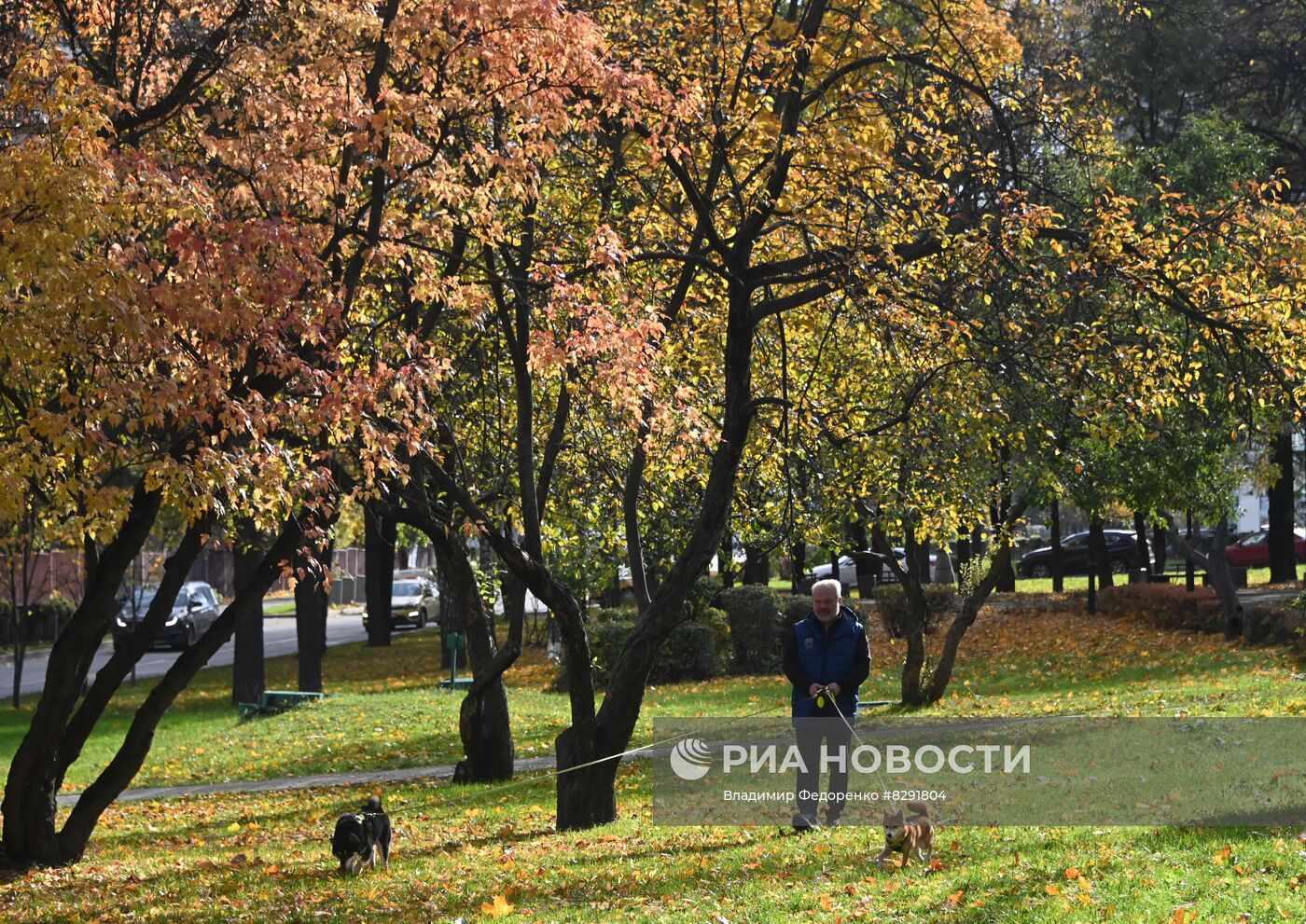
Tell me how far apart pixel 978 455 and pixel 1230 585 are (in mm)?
8363

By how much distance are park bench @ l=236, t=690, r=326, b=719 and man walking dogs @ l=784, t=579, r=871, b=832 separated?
14473 millimetres

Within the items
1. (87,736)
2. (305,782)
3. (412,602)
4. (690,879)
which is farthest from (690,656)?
(412,602)

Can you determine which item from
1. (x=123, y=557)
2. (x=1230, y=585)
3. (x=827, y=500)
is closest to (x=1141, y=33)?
(x=1230, y=585)

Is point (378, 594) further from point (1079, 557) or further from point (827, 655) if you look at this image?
point (827, 655)

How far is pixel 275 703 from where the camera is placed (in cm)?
2228

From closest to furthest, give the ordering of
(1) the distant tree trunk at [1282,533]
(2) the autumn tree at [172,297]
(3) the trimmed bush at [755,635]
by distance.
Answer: (2) the autumn tree at [172,297]
(3) the trimmed bush at [755,635]
(1) the distant tree trunk at [1282,533]

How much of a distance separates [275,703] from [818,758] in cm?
1492

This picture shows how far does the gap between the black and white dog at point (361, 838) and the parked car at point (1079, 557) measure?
42025 mm

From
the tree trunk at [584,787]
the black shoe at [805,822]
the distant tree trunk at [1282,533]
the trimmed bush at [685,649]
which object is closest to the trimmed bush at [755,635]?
the trimmed bush at [685,649]

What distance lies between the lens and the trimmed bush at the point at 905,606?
27.7m

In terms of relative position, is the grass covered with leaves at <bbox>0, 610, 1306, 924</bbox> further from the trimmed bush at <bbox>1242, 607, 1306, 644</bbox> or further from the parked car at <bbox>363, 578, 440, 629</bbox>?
the parked car at <bbox>363, 578, 440, 629</bbox>

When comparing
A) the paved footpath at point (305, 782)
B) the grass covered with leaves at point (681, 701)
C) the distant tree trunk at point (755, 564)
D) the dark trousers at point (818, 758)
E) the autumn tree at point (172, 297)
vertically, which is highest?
the autumn tree at point (172, 297)

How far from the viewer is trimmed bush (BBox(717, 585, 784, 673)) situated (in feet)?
84.7

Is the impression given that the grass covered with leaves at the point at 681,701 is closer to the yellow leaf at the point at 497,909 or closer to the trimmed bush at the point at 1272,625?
the trimmed bush at the point at 1272,625
